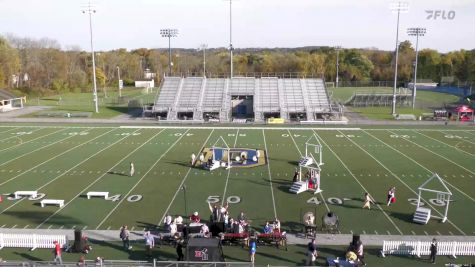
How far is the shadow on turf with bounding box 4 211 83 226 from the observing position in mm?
20344

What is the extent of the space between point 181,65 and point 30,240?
127 metres

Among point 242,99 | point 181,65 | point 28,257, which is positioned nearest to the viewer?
point 28,257

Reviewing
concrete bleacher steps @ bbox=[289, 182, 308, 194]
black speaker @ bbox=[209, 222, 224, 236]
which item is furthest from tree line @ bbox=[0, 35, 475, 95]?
black speaker @ bbox=[209, 222, 224, 236]

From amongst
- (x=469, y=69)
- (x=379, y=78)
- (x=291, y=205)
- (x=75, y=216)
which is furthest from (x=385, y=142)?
(x=379, y=78)

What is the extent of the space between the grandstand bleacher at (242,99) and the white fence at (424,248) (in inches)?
1446

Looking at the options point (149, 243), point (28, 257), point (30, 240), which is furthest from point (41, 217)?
point (149, 243)

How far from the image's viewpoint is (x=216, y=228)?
18.6 m

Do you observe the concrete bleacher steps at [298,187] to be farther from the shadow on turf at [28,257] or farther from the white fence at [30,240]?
the shadow on turf at [28,257]

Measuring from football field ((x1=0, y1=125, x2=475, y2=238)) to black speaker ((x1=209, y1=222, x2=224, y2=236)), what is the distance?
7.23 feet

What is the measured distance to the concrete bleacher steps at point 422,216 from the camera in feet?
66.9

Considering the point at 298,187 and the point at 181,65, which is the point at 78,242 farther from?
the point at 181,65

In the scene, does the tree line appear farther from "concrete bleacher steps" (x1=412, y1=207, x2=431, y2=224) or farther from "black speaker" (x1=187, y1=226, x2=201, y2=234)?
"black speaker" (x1=187, y1=226, x2=201, y2=234)

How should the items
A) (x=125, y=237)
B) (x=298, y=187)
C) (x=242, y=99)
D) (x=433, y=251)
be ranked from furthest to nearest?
1. (x=242, y=99)
2. (x=298, y=187)
3. (x=125, y=237)
4. (x=433, y=251)

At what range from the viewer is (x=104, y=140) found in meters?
40.2
